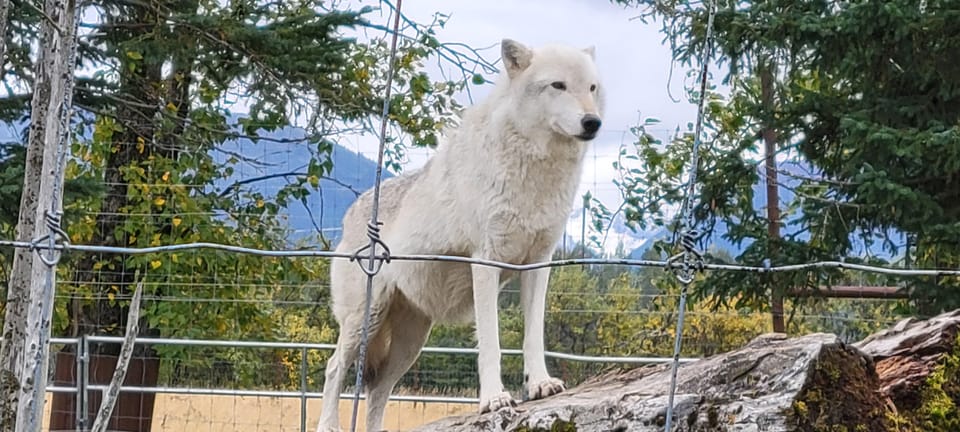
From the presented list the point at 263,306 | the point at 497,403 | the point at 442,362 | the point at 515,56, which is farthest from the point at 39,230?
the point at 263,306

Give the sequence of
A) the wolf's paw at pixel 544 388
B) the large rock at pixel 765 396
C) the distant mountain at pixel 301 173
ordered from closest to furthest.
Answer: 1. the large rock at pixel 765 396
2. the wolf's paw at pixel 544 388
3. the distant mountain at pixel 301 173

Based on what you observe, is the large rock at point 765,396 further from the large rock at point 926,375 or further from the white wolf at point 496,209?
the white wolf at point 496,209

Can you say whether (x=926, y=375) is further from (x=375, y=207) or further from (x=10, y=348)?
(x=10, y=348)

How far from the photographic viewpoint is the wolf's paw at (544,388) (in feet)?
12.0

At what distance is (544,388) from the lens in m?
3.67

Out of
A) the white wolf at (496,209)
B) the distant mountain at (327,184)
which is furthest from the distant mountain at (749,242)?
the white wolf at (496,209)

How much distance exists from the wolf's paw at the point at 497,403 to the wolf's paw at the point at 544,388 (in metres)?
0.14

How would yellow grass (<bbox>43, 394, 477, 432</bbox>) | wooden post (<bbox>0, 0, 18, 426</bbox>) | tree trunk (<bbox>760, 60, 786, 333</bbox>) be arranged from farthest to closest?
1. yellow grass (<bbox>43, 394, 477, 432</bbox>)
2. tree trunk (<bbox>760, 60, 786, 333</bbox>)
3. wooden post (<bbox>0, 0, 18, 426</bbox>)

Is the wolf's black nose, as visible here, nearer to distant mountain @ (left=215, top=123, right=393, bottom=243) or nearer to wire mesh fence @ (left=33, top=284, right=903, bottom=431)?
wire mesh fence @ (left=33, top=284, right=903, bottom=431)

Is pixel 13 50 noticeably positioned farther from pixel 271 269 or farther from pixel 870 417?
pixel 870 417

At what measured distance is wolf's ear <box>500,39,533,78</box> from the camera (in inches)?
164

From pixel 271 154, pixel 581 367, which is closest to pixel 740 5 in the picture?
pixel 581 367

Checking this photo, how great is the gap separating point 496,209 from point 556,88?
0.51 m

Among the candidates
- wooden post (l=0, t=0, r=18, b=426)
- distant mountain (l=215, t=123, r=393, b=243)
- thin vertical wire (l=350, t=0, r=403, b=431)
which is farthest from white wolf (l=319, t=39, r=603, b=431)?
distant mountain (l=215, t=123, r=393, b=243)
